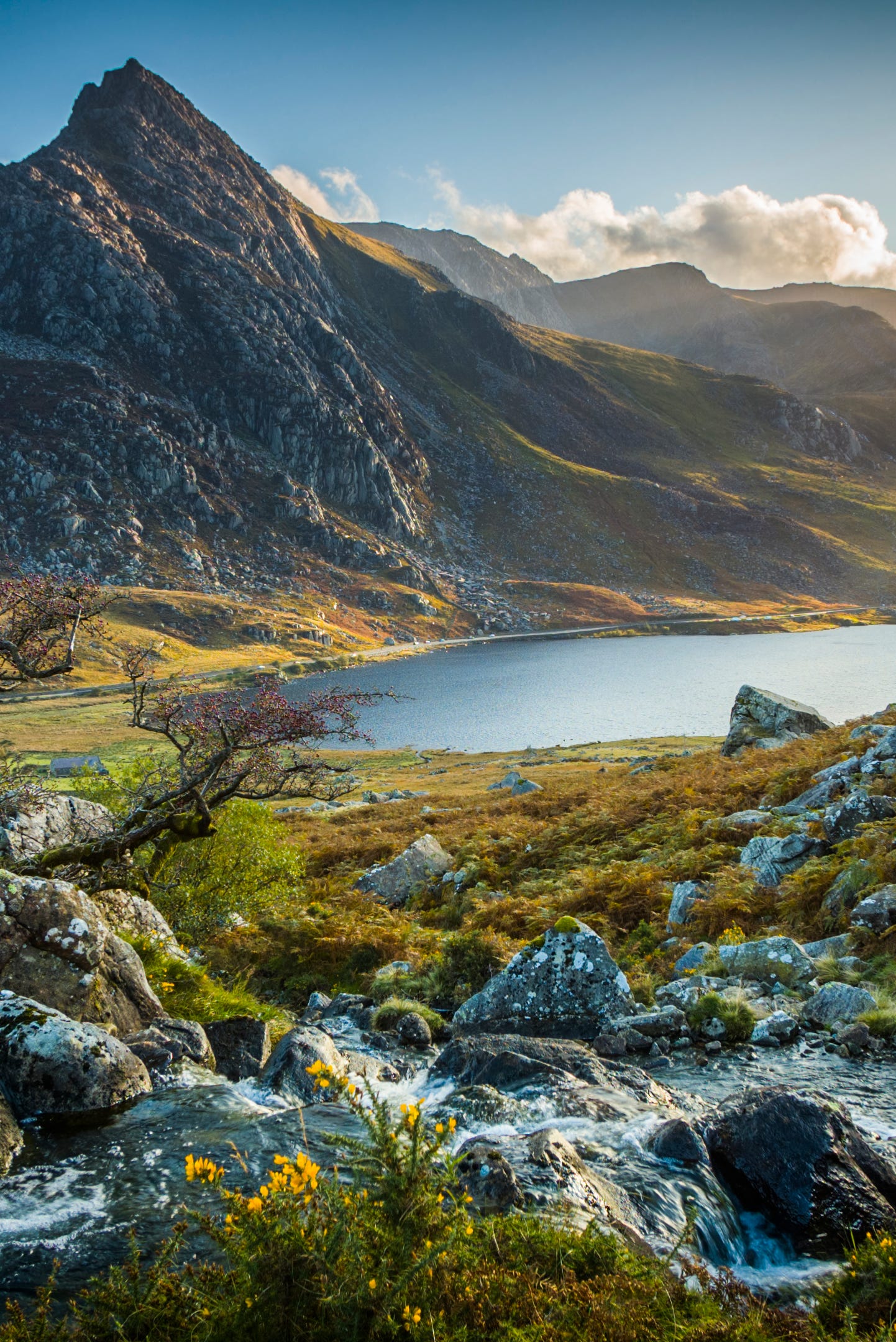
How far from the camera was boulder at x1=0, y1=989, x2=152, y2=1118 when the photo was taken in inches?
336

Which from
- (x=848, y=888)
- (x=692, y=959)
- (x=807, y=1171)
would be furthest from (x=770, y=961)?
(x=807, y=1171)

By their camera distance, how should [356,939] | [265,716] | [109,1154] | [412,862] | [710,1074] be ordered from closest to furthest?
[109,1154] < [710,1074] < [265,716] < [356,939] < [412,862]

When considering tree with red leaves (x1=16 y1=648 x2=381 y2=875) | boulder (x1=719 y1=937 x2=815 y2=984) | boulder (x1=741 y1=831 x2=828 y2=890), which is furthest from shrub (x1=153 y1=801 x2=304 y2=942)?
boulder (x1=741 y1=831 x2=828 y2=890)

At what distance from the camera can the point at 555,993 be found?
13078 mm

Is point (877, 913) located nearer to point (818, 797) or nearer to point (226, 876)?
point (818, 797)

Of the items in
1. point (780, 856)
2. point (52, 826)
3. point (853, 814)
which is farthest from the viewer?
point (780, 856)

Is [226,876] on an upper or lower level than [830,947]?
lower

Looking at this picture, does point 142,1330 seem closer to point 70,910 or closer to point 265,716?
point 70,910

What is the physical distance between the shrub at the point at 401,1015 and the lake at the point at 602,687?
44.6 metres

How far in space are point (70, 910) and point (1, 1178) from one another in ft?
12.1

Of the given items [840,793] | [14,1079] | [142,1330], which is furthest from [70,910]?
[840,793]

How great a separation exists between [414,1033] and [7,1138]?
660cm

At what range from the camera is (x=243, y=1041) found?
1122 centimetres

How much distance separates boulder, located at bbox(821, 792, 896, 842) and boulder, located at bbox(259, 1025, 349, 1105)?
12.3 m
